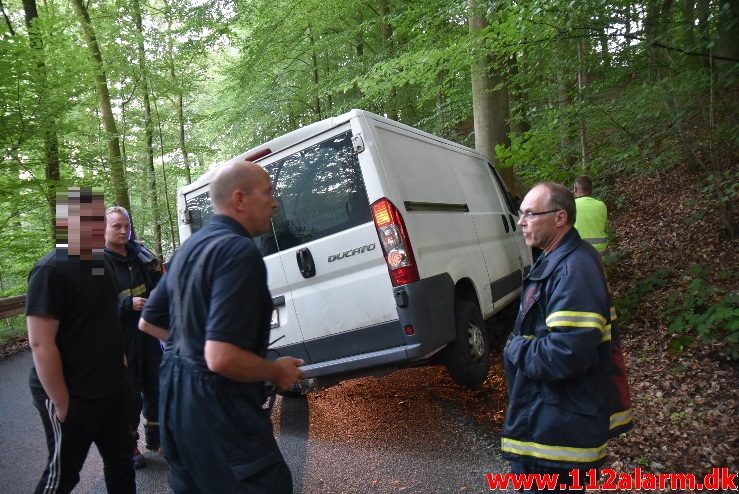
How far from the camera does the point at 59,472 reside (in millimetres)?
2309

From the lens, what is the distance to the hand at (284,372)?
5.57 ft

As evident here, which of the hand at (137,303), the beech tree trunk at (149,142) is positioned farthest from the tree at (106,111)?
the hand at (137,303)

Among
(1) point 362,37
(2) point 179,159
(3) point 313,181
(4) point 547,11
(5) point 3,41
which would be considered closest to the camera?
(3) point 313,181

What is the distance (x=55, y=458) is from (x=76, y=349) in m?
0.54

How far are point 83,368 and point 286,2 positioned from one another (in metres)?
10.9

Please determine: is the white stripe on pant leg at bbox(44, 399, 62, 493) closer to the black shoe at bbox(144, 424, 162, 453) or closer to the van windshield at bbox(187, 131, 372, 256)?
the black shoe at bbox(144, 424, 162, 453)

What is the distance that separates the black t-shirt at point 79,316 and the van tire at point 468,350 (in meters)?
2.49

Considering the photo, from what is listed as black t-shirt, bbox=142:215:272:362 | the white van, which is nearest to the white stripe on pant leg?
black t-shirt, bbox=142:215:272:362

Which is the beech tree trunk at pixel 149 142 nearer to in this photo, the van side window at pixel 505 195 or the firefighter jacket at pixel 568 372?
the van side window at pixel 505 195

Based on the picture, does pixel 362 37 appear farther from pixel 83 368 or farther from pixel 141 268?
pixel 83 368

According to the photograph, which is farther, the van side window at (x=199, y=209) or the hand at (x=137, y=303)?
the van side window at (x=199, y=209)

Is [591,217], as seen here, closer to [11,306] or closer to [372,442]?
[372,442]

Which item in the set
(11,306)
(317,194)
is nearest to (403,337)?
(317,194)

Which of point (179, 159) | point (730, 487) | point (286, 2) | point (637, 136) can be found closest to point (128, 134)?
point (179, 159)
